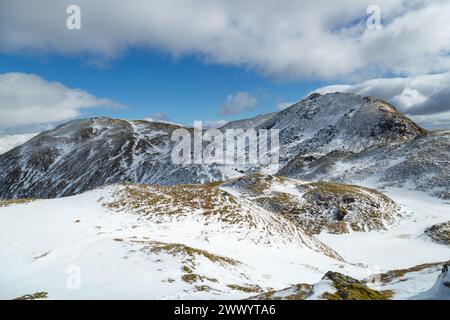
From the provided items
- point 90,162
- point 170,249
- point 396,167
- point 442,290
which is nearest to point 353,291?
point 442,290

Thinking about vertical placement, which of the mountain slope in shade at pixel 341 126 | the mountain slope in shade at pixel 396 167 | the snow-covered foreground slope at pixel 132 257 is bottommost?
the snow-covered foreground slope at pixel 132 257

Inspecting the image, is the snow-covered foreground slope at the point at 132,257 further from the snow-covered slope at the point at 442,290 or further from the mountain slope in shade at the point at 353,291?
the snow-covered slope at the point at 442,290

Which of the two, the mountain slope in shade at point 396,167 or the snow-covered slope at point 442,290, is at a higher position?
the mountain slope in shade at point 396,167

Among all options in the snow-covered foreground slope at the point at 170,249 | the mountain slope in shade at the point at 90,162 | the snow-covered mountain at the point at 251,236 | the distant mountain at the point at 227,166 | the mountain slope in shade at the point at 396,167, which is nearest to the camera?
the snow-covered mountain at the point at 251,236

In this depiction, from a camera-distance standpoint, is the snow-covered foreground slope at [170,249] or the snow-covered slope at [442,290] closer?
the snow-covered slope at [442,290]

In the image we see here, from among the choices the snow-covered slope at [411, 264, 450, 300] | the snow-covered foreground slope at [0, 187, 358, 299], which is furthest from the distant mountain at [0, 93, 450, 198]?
the snow-covered slope at [411, 264, 450, 300]

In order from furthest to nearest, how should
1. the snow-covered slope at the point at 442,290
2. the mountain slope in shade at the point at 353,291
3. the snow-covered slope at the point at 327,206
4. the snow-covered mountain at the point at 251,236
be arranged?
1. the snow-covered slope at the point at 327,206
2. the snow-covered mountain at the point at 251,236
3. the mountain slope in shade at the point at 353,291
4. the snow-covered slope at the point at 442,290

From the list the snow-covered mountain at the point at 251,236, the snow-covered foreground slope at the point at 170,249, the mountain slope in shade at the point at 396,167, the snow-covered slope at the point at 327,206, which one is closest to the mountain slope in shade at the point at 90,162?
the mountain slope in shade at the point at 396,167
